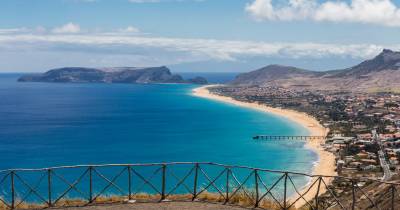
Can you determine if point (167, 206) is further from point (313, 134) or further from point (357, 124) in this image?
point (357, 124)

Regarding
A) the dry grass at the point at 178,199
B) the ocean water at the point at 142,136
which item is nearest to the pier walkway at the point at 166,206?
the dry grass at the point at 178,199

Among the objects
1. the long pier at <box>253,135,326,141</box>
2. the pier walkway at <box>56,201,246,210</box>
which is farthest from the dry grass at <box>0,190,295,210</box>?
the long pier at <box>253,135,326,141</box>

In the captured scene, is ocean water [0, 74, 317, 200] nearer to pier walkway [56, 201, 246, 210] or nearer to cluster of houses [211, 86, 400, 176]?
cluster of houses [211, 86, 400, 176]

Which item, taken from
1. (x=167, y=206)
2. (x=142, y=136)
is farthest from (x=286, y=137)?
(x=167, y=206)

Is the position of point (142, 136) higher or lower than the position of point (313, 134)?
lower

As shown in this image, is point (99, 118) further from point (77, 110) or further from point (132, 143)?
point (132, 143)

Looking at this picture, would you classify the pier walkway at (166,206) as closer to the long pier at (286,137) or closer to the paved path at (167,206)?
the paved path at (167,206)

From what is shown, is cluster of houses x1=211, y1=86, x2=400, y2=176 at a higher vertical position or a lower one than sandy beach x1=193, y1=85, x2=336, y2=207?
higher

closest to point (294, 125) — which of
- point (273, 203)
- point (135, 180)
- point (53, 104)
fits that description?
point (135, 180)
